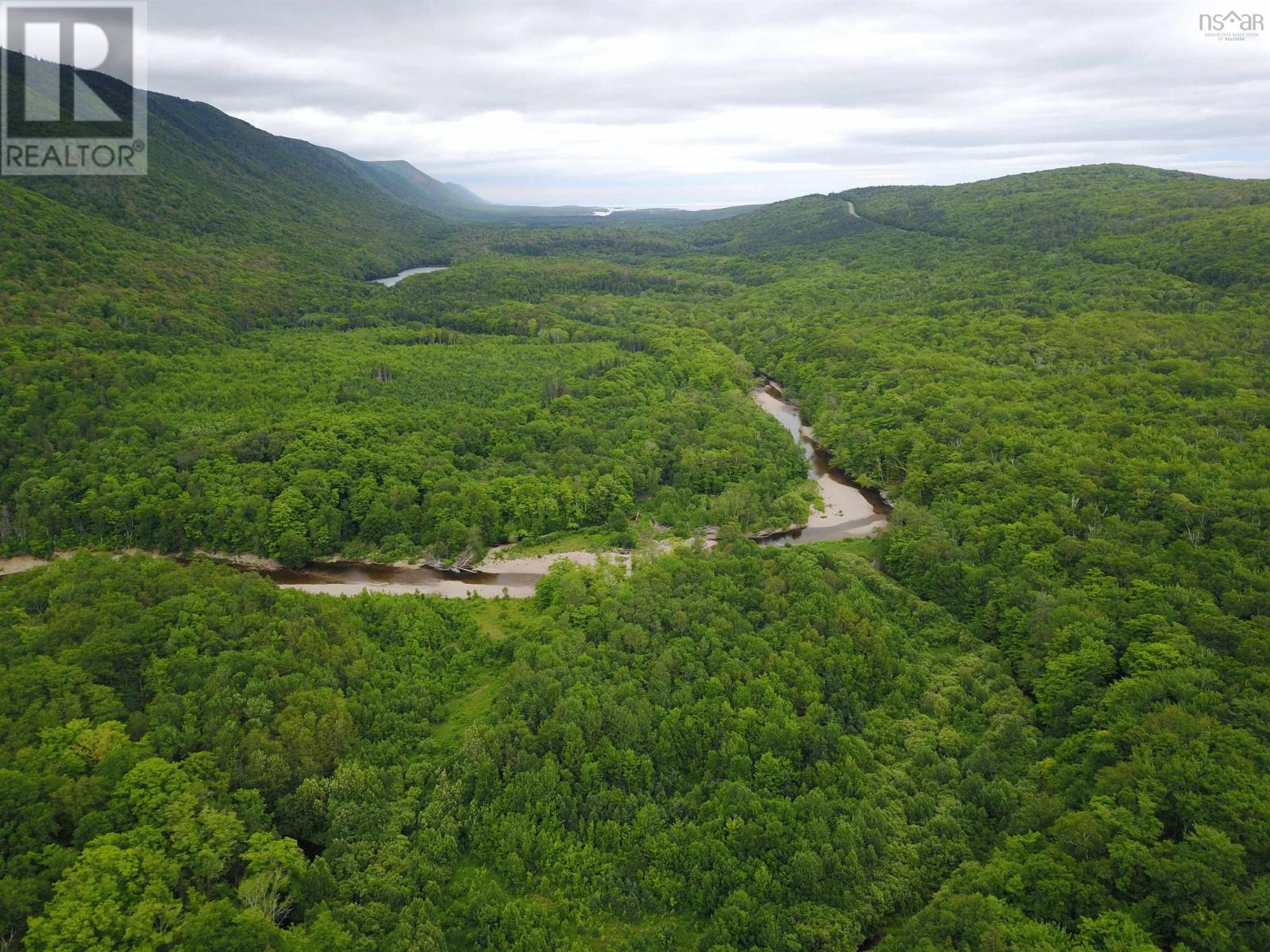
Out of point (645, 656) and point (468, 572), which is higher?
point (645, 656)

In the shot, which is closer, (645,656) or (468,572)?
(645,656)

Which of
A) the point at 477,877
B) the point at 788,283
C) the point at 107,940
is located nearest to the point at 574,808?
the point at 477,877

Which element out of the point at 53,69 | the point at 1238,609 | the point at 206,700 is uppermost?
the point at 53,69

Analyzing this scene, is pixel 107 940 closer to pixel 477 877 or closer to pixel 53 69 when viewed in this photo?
pixel 477 877

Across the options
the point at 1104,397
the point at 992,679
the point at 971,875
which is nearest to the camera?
the point at 971,875

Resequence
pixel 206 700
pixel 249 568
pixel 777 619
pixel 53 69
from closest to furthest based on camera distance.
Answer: pixel 206 700 < pixel 777 619 < pixel 249 568 < pixel 53 69

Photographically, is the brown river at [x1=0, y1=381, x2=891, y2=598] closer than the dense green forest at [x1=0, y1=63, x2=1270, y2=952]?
No

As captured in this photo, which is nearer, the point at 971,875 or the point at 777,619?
the point at 971,875

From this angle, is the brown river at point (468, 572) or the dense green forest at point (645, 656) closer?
the dense green forest at point (645, 656)
